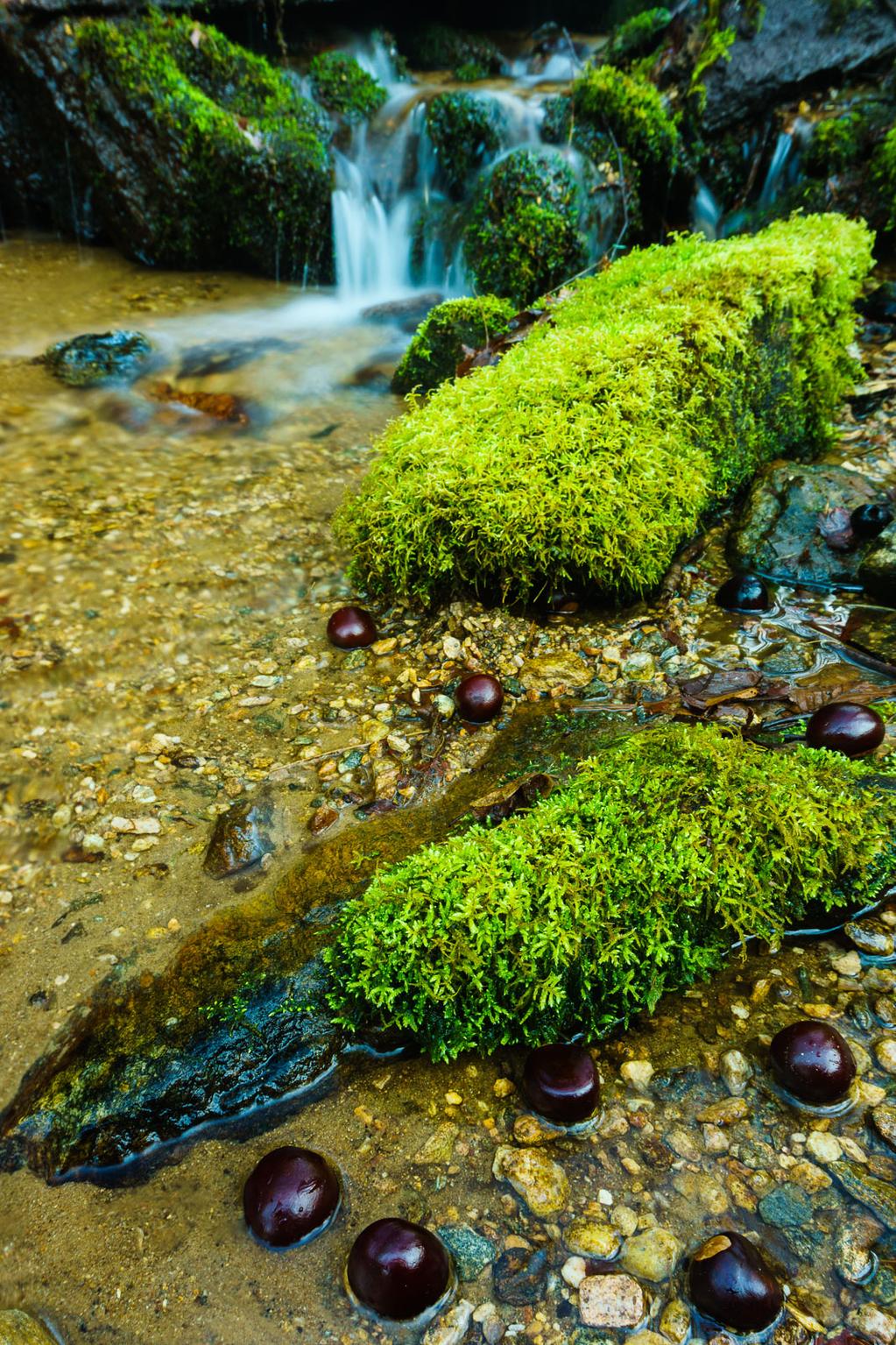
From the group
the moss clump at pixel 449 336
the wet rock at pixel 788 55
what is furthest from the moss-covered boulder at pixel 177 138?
the wet rock at pixel 788 55

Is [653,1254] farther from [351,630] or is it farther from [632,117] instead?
[632,117]

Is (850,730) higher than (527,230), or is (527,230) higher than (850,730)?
(527,230)

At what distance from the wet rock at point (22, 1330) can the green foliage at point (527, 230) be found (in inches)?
328

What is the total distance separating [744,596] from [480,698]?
159cm

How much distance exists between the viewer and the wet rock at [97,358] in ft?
24.9

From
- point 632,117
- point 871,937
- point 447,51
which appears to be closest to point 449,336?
point 632,117

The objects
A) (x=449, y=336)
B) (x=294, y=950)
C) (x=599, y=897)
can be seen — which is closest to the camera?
(x=599, y=897)

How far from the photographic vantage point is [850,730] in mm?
3102

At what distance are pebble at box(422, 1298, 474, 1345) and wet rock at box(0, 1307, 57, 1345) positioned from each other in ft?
2.82

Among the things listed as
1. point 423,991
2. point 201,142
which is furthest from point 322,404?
point 423,991

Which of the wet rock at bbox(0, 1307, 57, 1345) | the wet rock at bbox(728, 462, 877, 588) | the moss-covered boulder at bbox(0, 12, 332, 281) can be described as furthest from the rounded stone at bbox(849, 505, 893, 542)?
the moss-covered boulder at bbox(0, 12, 332, 281)

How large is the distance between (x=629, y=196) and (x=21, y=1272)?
1050 cm

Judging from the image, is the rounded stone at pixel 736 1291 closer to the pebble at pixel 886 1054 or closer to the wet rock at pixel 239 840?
the pebble at pixel 886 1054

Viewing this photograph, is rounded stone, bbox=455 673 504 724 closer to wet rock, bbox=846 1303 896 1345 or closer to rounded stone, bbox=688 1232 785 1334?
rounded stone, bbox=688 1232 785 1334
